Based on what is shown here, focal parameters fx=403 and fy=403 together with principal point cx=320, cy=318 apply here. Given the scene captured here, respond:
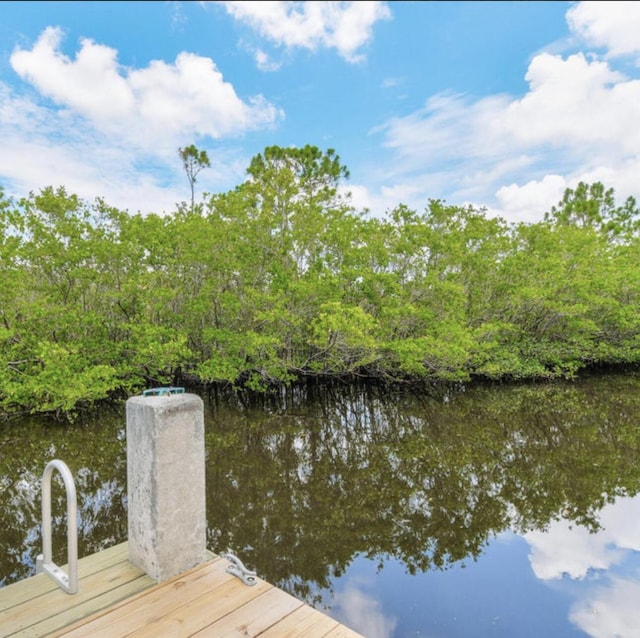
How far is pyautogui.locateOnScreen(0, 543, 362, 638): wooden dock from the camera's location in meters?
2.12

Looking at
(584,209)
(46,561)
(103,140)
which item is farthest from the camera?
(584,209)

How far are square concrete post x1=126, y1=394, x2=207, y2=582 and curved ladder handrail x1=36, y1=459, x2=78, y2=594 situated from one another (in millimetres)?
Answer: 331

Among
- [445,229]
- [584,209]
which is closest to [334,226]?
[445,229]

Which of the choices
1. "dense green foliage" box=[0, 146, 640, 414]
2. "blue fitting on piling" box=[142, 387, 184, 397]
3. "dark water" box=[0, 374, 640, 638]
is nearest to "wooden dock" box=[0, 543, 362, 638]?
"blue fitting on piling" box=[142, 387, 184, 397]

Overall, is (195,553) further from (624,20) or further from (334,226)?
(624,20)

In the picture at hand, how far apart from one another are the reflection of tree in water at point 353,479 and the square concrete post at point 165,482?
65.8 inches

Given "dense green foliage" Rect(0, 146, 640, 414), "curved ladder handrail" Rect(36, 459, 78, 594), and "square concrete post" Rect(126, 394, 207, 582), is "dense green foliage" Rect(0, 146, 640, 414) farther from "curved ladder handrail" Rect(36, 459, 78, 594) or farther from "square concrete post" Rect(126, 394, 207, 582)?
"square concrete post" Rect(126, 394, 207, 582)

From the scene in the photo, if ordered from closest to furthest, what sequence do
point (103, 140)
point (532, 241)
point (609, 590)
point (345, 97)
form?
point (609, 590) → point (345, 97) → point (103, 140) → point (532, 241)

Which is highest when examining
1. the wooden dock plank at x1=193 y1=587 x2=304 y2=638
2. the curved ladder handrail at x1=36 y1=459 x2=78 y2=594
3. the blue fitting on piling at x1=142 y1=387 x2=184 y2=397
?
the blue fitting on piling at x1=142 y1=387 x2=184 y2=397

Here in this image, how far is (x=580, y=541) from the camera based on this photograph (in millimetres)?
4719

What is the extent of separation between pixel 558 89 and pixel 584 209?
21842 millimetres

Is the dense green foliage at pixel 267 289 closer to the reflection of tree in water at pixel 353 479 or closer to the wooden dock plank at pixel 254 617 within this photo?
the reflection of tree in water at pixel 353 479

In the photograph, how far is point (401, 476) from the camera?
6152 mm

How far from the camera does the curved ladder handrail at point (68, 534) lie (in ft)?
7.25
